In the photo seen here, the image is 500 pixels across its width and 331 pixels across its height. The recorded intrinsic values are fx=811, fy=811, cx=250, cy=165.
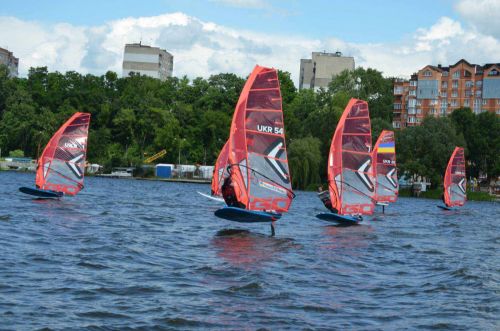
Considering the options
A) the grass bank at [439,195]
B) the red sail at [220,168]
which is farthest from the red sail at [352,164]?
the grass bank at [439,195]

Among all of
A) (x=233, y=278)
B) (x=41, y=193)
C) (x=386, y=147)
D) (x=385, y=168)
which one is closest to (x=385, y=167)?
(x=385, y=168)

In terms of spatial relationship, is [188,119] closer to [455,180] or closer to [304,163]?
[304,163]

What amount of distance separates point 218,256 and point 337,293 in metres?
7.06

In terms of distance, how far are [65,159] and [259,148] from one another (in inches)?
803

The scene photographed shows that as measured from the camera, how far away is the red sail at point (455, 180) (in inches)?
2958

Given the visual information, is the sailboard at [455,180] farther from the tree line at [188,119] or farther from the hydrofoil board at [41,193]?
the hydrofoil board at [41,193]

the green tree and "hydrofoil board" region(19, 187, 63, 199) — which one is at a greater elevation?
the green tree

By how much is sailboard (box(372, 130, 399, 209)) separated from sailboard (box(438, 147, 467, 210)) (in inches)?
203

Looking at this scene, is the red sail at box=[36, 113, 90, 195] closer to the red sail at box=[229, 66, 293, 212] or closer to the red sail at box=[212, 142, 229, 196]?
the red sail at box=[212, 142, 229, 196]

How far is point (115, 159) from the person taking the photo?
137500 millimetres

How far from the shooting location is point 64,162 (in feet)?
173

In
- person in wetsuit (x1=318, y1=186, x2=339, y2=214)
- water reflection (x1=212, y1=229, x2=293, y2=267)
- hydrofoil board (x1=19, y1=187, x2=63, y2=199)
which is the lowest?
water reflection (x1=212, y1=229, x2=293, y2=267)

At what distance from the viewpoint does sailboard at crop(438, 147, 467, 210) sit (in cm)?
7514

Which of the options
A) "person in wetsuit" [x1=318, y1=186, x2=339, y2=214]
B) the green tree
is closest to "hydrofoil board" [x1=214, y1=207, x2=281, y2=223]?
"person in wetsuit" [x1=318, y1=186, x2=339, y2=214]
